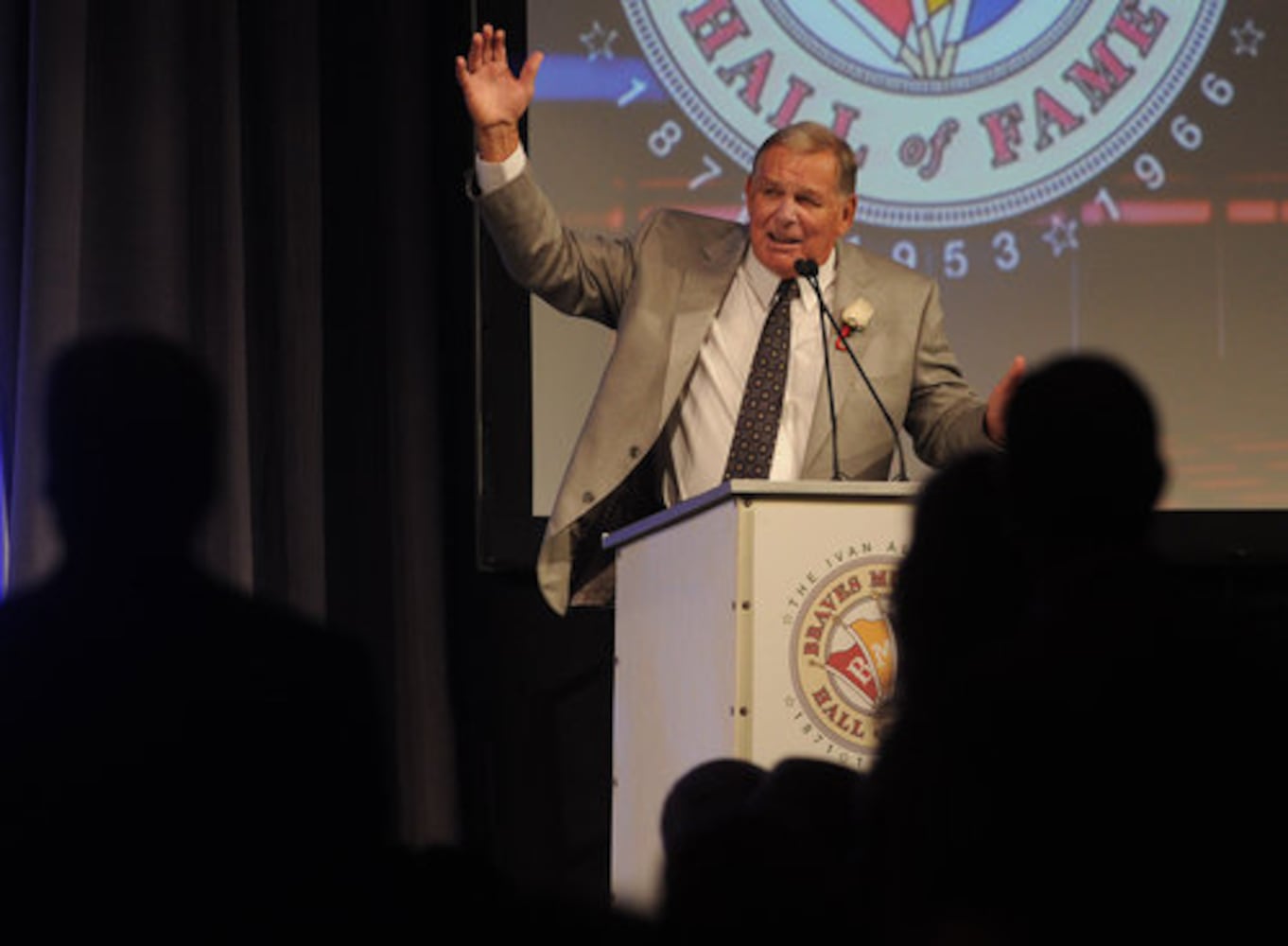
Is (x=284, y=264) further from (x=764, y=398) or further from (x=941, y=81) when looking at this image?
(x=941, y=81)

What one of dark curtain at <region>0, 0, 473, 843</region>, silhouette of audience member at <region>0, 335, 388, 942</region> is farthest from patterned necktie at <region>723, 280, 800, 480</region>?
Answer: silhouette of audience member at <region>0, 335, 388, 942</region>

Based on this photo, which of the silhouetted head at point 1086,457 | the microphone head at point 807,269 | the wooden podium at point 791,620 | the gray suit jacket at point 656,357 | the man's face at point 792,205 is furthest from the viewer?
the man's face at point 792,205

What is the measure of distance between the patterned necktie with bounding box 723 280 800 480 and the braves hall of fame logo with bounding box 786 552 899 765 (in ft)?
2.63

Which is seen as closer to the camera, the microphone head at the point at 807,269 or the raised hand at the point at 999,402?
the raised hand at the point at 999,402

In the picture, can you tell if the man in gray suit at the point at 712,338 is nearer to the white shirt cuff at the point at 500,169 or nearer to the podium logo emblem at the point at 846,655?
the white shirt cuff at the point at 500,169

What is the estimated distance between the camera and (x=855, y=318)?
140 inches

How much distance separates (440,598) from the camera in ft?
14.1

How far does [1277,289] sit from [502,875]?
3734 mm

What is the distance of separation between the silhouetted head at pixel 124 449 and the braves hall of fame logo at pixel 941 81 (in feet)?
10.3

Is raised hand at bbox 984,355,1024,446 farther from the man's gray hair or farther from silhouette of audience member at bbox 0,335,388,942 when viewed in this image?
silhouette of audience member at bbox 0,335,388,942

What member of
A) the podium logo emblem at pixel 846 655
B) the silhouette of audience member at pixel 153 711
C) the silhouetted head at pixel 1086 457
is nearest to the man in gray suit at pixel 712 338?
the podium logo emblem at pixel 846 655

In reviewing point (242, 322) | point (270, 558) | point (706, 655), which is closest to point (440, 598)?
point (270, 558)

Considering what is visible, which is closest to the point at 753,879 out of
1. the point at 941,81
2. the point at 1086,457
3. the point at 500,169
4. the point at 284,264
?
the point at 1086,457

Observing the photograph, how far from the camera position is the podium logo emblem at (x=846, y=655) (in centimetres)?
267
